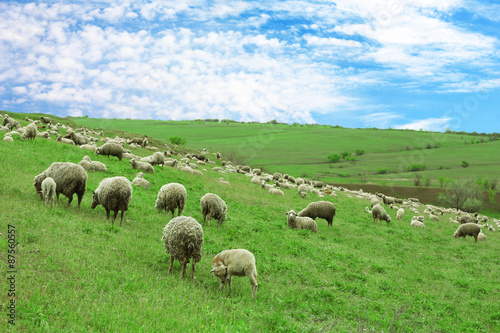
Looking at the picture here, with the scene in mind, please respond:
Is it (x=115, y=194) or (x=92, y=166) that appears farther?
(x=92, y=166)

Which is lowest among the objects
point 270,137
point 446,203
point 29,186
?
point 446,203

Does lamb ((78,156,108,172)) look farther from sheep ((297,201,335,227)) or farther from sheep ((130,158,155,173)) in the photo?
sheep ((297,201,335,227))

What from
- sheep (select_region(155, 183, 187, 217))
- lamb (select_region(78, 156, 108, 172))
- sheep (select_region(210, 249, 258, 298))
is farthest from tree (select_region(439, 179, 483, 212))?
sheep (select_region(210, 249, 258, 298))

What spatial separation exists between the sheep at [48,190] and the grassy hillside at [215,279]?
61 centimetres

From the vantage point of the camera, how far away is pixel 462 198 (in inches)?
→ 2876

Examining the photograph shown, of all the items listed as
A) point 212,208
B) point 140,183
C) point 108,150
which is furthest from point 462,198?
point 108,150

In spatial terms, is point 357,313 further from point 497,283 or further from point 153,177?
point 153,177

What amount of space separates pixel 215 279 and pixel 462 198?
80613mm

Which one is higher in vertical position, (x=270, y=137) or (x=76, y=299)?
(x=270, y=137)

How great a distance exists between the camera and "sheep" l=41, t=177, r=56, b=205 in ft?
44.0

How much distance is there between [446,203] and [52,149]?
81.3 meters

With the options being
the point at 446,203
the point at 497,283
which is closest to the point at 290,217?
the point at 497,283

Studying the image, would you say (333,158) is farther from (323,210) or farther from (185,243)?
(185,243)

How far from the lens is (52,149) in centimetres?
2564
